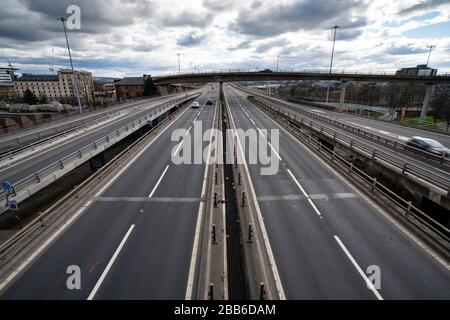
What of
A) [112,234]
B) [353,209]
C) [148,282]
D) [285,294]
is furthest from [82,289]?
[353,209]

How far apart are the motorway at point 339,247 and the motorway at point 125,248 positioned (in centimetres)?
458

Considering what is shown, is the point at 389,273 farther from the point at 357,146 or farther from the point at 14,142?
the point at 14,142

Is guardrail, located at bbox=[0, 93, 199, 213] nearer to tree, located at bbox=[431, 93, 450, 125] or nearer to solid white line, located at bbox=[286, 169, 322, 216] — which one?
solid white line, located at bbox=[286, 169, 322, 216]

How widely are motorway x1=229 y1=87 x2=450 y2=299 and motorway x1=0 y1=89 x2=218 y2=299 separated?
15.0 feet

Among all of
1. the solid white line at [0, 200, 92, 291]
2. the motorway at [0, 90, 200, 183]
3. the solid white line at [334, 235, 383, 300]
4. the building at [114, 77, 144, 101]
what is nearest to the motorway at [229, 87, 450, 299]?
the solid white line at [334, 235, 383, 300]

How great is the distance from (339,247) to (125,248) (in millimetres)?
10007

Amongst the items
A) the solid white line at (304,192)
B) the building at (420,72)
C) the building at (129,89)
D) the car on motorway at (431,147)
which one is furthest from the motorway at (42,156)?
the building at (129,89)

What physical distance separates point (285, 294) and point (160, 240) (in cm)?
617

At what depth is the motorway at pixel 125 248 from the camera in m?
8.62

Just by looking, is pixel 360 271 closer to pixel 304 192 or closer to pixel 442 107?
pixel 304 192

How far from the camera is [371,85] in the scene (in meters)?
112

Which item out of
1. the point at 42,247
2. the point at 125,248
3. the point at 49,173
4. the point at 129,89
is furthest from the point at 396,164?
the point at 129,89

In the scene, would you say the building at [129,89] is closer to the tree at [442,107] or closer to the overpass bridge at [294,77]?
the overpass bridge at [294,77]

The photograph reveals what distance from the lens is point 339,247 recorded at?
35.7 ft
